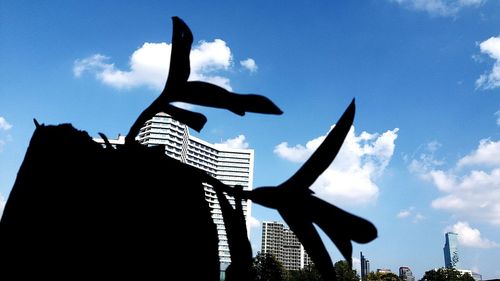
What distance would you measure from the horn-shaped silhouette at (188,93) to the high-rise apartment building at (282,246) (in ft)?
371

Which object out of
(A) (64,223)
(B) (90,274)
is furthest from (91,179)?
(B) (90,274)

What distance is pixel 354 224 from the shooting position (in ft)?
3.76

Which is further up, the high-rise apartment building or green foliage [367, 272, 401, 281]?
the high-rise apartment building

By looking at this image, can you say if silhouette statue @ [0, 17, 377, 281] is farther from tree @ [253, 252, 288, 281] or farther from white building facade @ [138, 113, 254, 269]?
white building facade @ [138, 113, 254, 269]

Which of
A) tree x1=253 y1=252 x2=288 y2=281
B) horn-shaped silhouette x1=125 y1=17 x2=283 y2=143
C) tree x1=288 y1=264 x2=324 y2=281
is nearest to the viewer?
horn-shaped silhouette x1=125 y1=17 x2=283 y2=143

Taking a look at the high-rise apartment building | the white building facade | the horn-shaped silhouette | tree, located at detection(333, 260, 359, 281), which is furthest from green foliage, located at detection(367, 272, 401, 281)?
the high-rise apartment building

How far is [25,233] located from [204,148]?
308 ft

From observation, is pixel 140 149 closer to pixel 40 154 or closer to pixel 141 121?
pixel 141 121

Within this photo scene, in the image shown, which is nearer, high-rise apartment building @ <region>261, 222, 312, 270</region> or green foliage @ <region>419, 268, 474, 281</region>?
green foliage @ <region>419, 268, 474, 281</region>

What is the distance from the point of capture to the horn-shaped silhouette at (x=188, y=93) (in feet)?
4.57

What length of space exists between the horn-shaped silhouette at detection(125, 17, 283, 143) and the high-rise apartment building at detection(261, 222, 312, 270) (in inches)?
4458

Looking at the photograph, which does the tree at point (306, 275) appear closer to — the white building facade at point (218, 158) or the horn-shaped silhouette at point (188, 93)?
the white building facade at point (218, 158)

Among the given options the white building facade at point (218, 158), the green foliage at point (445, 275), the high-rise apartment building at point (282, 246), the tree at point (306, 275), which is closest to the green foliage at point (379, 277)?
the green foliage at point (445, 275)

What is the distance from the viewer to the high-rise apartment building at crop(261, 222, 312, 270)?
112938 mm
